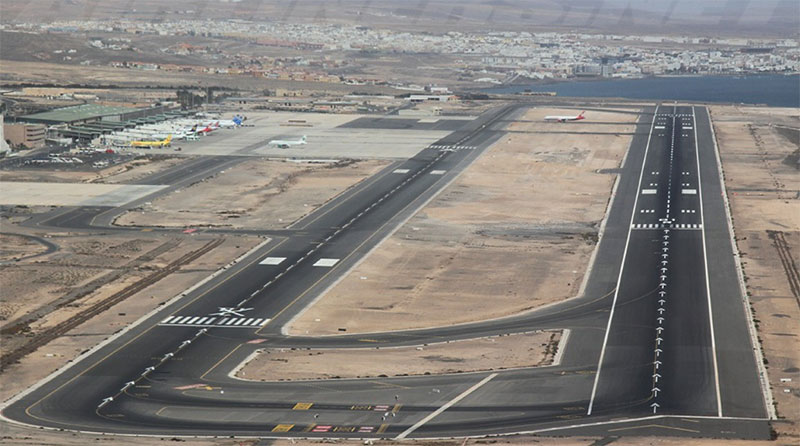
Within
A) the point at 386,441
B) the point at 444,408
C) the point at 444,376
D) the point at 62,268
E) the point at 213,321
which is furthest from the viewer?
the point at 62,268

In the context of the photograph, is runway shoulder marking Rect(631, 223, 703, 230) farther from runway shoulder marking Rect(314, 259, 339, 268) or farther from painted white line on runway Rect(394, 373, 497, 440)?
painted white line on runway Rect(394, 373, 497, 440)

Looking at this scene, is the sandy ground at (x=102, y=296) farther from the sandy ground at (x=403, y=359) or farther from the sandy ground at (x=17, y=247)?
the sandy ground at (x=403, y=359)

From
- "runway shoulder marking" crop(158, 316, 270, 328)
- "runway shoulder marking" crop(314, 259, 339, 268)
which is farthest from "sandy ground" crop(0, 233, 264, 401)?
"runway shoulder marking" crop(314, 259, 339, 268)

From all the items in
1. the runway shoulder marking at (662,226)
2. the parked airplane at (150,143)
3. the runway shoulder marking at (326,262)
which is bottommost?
the runway shoulder marking at (662,226)

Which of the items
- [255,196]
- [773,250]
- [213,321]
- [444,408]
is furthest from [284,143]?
[444,408]

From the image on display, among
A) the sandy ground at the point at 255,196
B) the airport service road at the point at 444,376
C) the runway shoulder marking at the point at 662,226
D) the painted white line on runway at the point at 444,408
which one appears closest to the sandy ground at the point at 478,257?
the airport service road at the point at 444,376

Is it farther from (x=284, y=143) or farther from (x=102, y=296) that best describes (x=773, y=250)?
(x=284, y=143)
